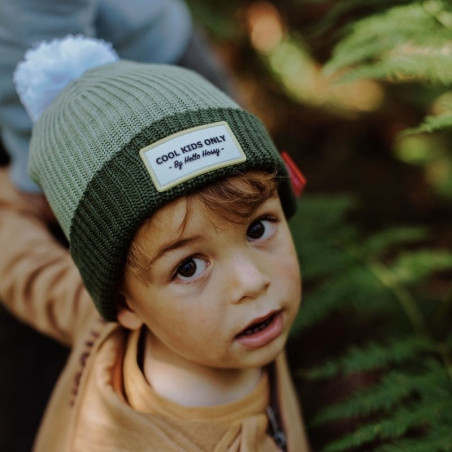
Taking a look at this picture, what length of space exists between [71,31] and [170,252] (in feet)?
3.37

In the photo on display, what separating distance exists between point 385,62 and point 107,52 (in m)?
0.81

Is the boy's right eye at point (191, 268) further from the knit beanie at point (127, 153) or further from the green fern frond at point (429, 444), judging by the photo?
the green fern frond at point (429, 444)

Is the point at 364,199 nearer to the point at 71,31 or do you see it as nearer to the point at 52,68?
the point at 71,31

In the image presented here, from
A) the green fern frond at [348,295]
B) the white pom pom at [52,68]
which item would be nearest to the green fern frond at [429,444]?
the green fern frond at [348,295]

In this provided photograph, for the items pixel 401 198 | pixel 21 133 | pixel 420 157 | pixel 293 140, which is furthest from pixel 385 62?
pixel 293 140

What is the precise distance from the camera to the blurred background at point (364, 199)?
1.70m

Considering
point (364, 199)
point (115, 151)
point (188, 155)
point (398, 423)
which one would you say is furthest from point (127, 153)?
point (364, 199)

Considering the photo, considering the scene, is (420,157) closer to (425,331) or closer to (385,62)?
(425,331)

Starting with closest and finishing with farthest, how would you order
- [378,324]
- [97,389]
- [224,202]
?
1. [224,202]
2. [97,389]
3. [378,324]

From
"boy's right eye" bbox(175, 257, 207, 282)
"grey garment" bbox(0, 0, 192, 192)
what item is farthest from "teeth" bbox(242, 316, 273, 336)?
"grey garment" bbox(0, 0, 192, 192)

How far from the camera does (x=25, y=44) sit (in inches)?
73.2

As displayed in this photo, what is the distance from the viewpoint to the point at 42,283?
1794 millimetres

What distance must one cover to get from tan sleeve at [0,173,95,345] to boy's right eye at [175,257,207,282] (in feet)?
1.87

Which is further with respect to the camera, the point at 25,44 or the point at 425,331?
the point at 425,331
